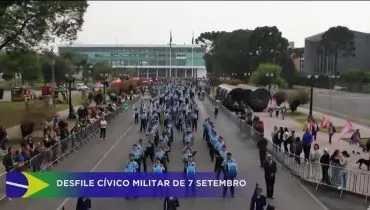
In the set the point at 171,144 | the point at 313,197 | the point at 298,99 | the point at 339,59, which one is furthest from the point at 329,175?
the point at 339,59

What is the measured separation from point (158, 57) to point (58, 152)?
171 m

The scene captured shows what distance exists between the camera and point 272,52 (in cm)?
11444

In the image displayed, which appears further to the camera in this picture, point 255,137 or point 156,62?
point 156,62

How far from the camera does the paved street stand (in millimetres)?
13750

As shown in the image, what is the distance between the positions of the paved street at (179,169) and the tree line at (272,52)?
229 feet

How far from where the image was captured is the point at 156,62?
619 ft

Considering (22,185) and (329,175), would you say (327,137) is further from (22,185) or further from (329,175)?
(22,185)

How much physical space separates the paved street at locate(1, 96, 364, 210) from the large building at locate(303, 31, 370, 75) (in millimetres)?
81671

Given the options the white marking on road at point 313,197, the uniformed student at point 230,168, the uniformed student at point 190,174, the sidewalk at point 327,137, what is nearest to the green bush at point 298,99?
the sidewalk at point 327,137

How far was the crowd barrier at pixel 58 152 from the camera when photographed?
51.7ft

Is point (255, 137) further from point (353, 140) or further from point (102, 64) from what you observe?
point (102, 64)

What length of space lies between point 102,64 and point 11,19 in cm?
8856

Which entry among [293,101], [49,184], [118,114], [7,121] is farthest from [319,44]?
[49,184]

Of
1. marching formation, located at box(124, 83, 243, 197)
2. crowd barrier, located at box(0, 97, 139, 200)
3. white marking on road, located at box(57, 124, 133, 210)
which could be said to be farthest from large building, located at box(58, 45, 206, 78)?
crowd barrier, located at box(0, 97, 139, 200)
